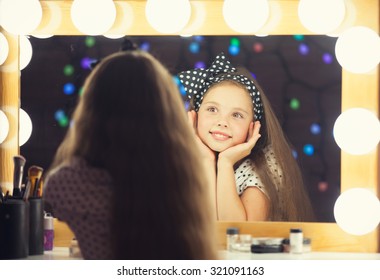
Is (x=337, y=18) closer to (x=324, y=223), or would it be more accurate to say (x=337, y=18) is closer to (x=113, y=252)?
(x=324, y=223)

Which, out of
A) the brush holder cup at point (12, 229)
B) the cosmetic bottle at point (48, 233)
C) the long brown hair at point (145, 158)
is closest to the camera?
the long brown hair at point (145, 158)

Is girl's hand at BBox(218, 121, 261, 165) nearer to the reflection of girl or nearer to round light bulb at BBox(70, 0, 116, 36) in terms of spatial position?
the reflection of girl

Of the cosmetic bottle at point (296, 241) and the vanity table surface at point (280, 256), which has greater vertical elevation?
the cosmetic bottle at point (296, 241)

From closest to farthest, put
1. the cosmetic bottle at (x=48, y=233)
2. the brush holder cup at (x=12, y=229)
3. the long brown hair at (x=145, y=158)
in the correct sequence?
the long brown hair at (x=145, y=158) → the brush holder cup at (x=12, y=229) → the cosmetic bottle at (x=48, y=233)

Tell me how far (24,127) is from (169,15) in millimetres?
393

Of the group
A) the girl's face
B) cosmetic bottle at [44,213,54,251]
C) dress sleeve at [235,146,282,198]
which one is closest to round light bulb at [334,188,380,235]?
dress sleeve at [235,146,282,198]

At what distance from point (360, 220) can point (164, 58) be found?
1.72ft

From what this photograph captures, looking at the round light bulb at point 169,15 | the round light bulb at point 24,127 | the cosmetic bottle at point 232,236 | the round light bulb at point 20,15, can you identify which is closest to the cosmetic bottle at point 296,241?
the cosmetic bottle at point 232,236

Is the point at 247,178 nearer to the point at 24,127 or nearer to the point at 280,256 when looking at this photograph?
the point at 280,256

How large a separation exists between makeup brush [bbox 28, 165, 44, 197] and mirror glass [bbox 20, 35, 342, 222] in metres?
0.03

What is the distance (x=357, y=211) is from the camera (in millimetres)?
1137

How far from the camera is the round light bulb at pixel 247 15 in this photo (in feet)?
3.81

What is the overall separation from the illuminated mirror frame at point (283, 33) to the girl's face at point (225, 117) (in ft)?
0.43

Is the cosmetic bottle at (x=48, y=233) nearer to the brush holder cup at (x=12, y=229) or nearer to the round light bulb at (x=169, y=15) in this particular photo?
the brush holder cup at (x=12, y=229)
